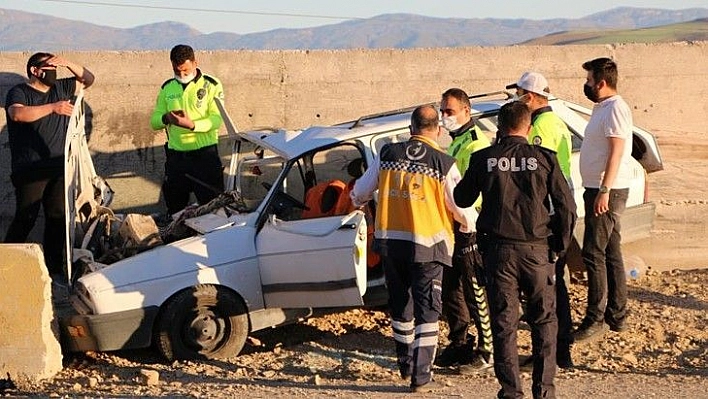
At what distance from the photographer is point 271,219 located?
26.1ft

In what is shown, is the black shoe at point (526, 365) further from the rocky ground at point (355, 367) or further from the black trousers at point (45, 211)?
the black trousers at point (45, 211)

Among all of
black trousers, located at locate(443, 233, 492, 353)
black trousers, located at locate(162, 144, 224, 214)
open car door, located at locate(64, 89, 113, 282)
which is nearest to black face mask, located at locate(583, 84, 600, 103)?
black trousers, located at locate(443, 233, 492, 353)

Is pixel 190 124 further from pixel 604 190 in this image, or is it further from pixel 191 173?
pixel 604 190

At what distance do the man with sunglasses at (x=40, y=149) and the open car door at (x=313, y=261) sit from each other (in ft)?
7.57

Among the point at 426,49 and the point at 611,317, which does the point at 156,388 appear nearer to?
the point at 611,317

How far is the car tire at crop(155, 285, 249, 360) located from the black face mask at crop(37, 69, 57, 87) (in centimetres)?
274

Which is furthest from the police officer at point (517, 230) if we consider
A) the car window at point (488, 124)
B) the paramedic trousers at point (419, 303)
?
the car window at point (488, 124)

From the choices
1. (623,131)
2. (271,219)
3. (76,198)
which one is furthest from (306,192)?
(623,131)

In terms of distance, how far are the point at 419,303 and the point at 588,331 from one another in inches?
68.2

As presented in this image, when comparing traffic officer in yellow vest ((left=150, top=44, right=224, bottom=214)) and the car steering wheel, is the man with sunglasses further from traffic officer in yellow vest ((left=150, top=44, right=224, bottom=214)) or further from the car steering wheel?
the car steering wheel

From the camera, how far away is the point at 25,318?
7734 mm

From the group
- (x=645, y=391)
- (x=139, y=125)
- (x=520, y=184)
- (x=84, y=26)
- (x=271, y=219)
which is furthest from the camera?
(x=84, y=26)

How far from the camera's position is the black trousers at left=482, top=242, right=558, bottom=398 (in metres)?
6.22

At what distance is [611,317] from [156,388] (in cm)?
322
